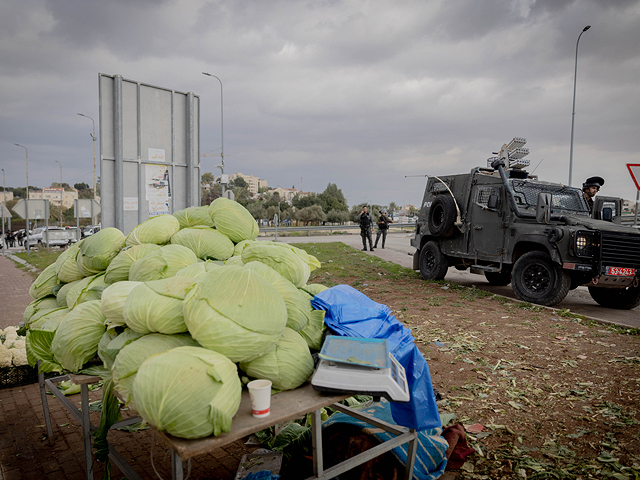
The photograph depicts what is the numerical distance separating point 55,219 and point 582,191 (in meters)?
92.2

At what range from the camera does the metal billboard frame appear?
650 centimetres

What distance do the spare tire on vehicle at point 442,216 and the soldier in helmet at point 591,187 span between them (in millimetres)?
2915

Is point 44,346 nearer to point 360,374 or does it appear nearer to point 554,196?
point 360,374

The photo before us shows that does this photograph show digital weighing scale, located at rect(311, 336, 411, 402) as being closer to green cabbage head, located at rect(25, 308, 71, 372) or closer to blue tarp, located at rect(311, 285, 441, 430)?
blue tarp, located at rect(311, 285, 441, 430)

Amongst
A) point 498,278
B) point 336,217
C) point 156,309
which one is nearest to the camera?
point 156,309

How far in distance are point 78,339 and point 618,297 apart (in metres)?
9.52

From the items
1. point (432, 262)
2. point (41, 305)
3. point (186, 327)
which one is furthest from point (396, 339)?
point (432, 262)

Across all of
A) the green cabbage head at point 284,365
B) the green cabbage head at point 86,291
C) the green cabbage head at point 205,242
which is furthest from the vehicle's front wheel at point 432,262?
the green cabbage head at point 284,365

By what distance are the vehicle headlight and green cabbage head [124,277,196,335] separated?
7.47 metres

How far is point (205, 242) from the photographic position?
10.6 ft

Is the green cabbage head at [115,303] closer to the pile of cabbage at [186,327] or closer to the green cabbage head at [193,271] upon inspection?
the pile of cabbage at [186,327]

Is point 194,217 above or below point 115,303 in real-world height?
above

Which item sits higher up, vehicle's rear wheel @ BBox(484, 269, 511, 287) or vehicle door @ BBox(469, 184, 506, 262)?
vehicle door @ BBox(469, 184, 506, 262)

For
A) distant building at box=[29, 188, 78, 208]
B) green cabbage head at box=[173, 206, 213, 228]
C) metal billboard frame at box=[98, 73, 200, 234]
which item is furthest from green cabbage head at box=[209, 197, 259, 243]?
distant building at box=[29, 188, 78, 208]
